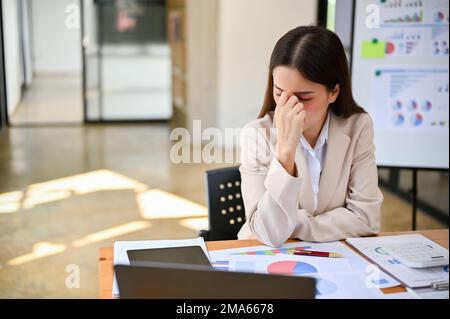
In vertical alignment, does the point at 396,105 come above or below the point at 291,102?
below

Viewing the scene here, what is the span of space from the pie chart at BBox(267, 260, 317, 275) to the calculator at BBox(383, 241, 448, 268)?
0.22 m

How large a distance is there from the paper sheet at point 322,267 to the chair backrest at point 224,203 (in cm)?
48

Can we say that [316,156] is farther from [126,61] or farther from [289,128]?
[126,61]

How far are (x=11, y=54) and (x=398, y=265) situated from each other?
248 inches

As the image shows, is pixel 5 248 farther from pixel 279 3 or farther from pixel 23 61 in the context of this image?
pixel 23 61

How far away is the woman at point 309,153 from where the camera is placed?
1.52 meters

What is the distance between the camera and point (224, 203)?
6.49 ft

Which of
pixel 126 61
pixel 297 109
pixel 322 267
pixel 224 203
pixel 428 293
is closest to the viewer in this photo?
pixel 428 293

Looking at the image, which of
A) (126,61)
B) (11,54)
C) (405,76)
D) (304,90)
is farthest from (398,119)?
(11,54)

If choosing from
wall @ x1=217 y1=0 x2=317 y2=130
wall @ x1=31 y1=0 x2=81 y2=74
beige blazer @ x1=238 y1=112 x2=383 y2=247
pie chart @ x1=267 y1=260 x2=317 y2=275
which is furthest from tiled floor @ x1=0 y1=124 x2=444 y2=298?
wall @ x1=31 y1=0 x2=81 y2=74

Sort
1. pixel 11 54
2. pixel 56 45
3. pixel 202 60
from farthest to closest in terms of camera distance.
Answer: pixel 56 45 → pixel 11 54 → pixel 202 60

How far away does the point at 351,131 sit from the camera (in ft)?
5.74
